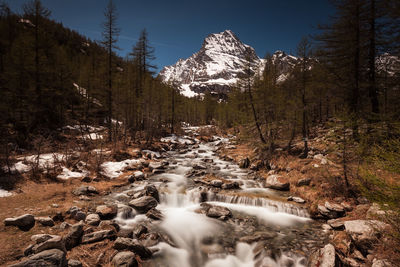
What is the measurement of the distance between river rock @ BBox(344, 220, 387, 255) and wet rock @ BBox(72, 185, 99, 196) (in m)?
12.1

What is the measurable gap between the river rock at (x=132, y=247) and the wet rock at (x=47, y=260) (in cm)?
153

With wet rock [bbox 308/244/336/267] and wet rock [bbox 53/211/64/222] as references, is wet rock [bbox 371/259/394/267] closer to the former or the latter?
wet rock [bbox 308/244/336/267]

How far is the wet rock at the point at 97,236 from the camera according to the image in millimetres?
5457

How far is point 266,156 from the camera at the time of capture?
16.5m

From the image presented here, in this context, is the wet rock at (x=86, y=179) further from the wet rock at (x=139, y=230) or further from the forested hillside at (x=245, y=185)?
the wet rock at (x=139, y=230)

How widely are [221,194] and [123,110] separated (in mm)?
19408

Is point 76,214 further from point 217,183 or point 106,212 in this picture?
point 217,183

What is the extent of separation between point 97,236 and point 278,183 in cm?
1046

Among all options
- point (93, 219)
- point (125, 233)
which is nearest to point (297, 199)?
point (125, 233)

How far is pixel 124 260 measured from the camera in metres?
4.81

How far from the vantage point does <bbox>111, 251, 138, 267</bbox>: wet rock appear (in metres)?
4.72

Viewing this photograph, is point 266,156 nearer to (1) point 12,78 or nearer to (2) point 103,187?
(2) point 103,187

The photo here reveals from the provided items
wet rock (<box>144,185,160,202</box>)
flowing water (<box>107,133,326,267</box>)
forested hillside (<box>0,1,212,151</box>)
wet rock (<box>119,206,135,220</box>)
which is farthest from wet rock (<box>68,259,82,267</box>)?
forested hillside (<box>0,1,212,151</box>)

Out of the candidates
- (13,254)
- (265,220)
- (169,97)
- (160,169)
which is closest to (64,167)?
(160,169)
